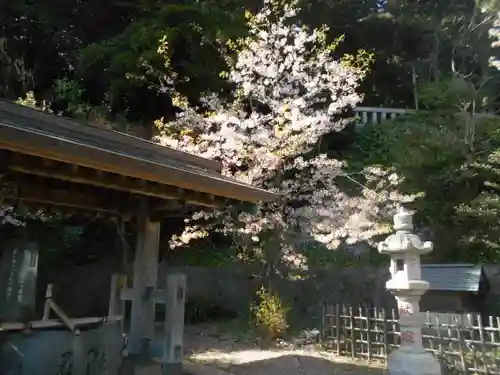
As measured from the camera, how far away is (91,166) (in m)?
3.12

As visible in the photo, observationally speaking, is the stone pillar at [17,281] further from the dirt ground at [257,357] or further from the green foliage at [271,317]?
the green foliage at [271,317]

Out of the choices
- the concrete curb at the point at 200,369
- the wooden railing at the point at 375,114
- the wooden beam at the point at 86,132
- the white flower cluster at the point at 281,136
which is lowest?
the concrete curb at the point at 200,369

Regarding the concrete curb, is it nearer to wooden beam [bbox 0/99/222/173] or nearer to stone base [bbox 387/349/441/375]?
stone base [bbox 387/349/441/375]

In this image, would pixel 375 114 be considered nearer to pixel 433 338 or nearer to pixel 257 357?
pixel 433 338

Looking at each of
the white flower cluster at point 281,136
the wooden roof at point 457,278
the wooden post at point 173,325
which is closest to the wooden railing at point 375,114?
the white flower cluster at point 281,136

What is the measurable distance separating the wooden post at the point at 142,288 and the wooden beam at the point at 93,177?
0.60 meters

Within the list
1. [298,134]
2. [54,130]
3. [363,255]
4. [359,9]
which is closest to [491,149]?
[363,255]

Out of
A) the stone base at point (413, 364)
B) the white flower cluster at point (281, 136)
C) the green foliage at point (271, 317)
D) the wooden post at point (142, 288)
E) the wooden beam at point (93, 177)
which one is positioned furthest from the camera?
the white flower cluster at point (281, 136)

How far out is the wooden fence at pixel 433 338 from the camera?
532 centimetres

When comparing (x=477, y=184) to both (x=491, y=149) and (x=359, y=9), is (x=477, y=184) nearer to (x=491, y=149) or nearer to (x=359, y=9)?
(x=491, y=149)

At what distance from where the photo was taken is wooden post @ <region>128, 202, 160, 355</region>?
15.7 feet

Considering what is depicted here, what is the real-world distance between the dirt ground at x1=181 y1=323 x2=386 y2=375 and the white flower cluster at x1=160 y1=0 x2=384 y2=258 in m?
1.80

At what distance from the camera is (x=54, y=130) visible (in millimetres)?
3711

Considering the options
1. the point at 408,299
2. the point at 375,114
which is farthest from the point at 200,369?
the point at 375,114
